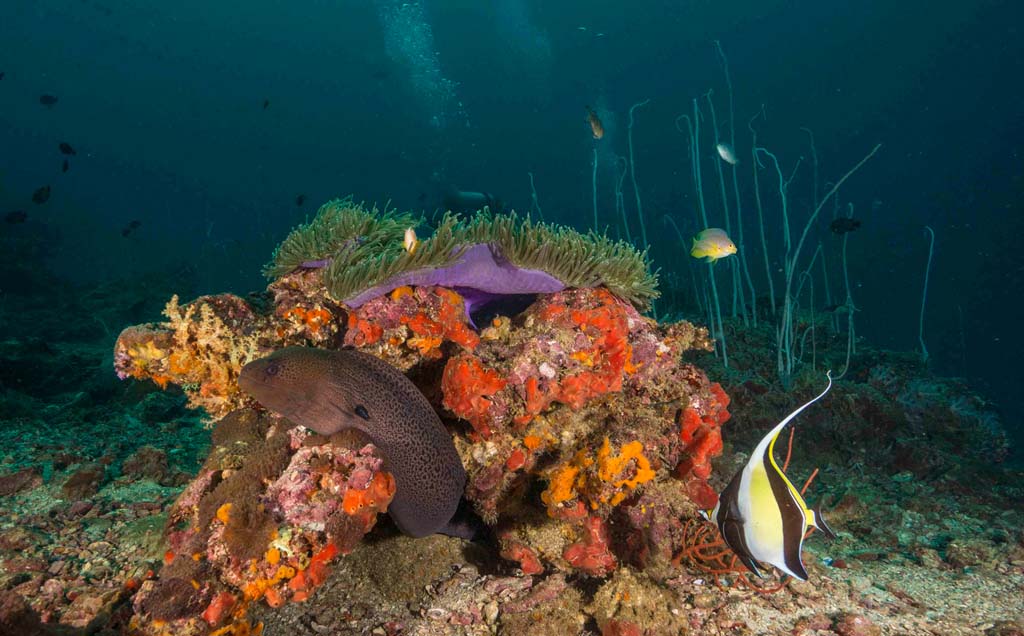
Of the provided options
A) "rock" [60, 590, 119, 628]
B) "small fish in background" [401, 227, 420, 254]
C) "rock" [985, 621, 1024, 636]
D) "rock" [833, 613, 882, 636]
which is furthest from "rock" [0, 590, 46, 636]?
"rock" [985, 621, 1024, 636]

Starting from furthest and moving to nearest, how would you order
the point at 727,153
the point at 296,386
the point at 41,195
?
the point at 41,195
the point at 727,153
the point at 296,386

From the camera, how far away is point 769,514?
1.71m

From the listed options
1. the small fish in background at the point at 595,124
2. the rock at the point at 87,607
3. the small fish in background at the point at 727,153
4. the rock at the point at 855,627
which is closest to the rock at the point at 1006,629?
the rock at the point at 855,627

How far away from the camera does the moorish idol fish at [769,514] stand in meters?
1.69

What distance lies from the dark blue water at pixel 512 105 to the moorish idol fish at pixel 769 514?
121 ft

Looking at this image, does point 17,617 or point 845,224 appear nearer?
point 17,617

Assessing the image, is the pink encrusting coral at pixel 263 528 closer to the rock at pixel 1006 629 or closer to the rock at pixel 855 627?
the rock at pixel 855 627

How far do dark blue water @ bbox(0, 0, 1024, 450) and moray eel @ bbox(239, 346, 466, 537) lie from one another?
36458 millimetres

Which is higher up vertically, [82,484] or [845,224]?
[845,224]

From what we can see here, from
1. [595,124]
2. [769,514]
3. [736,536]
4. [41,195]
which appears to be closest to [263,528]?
[736,536]

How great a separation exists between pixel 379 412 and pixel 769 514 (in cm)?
188

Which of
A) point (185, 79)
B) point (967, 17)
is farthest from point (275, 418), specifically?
point (185, 79)

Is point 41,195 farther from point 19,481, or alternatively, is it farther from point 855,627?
point 855,627

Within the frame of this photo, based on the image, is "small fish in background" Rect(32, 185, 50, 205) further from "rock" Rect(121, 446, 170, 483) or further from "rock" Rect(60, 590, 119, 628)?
"rock" Rect(60, 590, 119, 628)
